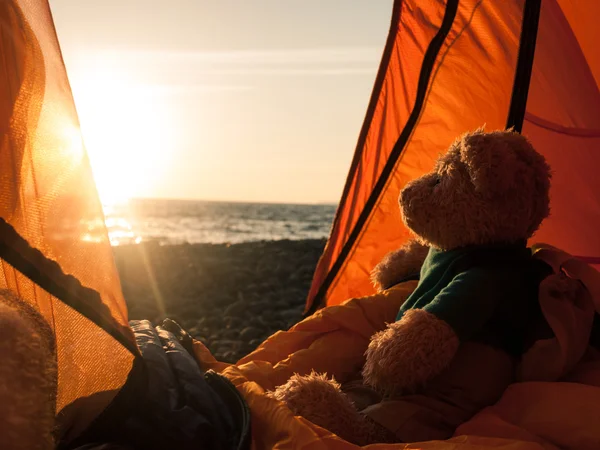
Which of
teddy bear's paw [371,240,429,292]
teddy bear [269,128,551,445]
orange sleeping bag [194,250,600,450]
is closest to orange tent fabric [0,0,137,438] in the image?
orange sleeping bag [194,250,600,450]

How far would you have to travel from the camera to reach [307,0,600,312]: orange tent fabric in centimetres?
275

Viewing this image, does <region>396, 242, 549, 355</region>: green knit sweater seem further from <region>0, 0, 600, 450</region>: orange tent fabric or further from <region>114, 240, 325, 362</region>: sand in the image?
<region>114, 240, 325, 362</region>: sand

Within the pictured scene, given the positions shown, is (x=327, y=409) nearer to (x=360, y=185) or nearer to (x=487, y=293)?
(x=487, y=293)

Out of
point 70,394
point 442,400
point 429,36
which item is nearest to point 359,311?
point 442,400

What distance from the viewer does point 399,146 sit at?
10.8ft

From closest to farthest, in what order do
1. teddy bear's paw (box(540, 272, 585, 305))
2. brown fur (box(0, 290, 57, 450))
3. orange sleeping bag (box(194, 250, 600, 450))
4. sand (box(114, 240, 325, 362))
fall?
brown fur (box(0, 290, 57, 450))
orange sleeping bag (box(194, 250, 600, 450))
teddy bear's paw (box(540, 272, 585, 305))
sand (box(114, 240, 325, 362))

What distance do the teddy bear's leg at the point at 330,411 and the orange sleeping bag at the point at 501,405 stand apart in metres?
0.09

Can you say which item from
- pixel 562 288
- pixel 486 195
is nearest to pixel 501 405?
pixel 562 288

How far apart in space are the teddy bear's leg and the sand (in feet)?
8.43

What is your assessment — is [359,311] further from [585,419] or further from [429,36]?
[429,36]

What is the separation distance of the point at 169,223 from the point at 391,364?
2511 centimetres

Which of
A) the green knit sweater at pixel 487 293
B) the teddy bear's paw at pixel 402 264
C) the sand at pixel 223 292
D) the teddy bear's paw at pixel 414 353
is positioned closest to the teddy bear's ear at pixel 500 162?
the green knit sweater at pixel 487 293

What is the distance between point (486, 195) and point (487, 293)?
34 cm

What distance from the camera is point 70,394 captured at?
1636 mm
